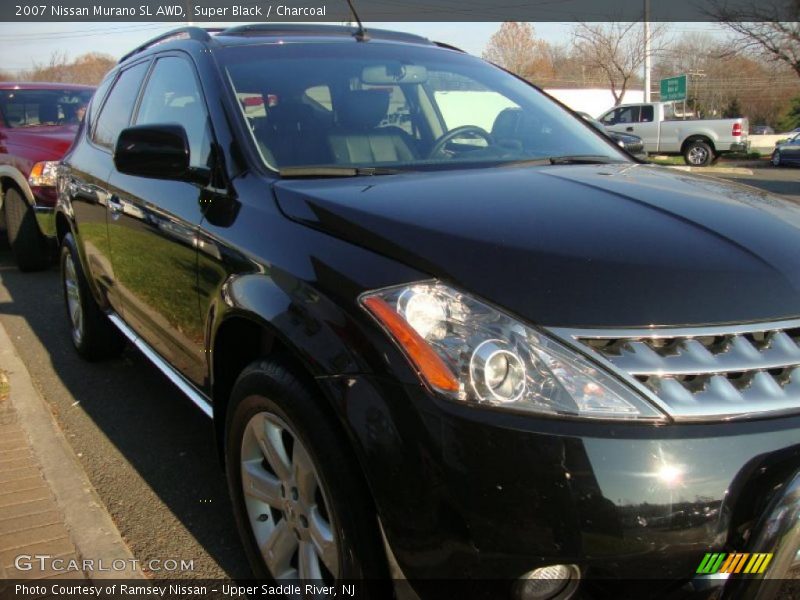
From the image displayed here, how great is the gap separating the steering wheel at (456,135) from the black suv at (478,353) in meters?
0.10

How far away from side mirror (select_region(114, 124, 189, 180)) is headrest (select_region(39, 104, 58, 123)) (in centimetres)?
654

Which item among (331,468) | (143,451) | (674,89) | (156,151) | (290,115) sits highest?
(674,89)

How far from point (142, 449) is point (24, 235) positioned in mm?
4869

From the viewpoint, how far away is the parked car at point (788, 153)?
20734 millimetres

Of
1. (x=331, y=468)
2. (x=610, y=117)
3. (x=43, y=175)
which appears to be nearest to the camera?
(x=331, y=468)

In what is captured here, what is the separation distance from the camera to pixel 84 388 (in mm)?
4379

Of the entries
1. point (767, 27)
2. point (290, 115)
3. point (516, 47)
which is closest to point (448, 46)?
point (290, 115)

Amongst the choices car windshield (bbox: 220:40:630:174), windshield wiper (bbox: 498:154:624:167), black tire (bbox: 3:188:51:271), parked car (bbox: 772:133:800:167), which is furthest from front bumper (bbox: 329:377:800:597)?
parked car (bbox: 772:133:800:167)

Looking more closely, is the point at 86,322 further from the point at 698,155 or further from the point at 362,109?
the point at 698,155

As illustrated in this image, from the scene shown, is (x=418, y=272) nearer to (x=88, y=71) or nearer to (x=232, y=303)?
(x=232, y=303)

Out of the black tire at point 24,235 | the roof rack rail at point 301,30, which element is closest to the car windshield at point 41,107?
the black tire at point 24,235

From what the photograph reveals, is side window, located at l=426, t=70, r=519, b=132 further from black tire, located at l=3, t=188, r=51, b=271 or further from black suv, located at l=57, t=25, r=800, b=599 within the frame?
black tire, located at l=3, t=188, r=51, b=271

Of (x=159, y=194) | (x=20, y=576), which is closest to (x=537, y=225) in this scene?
(x=159, y=194)

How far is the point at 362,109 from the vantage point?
2887mm
